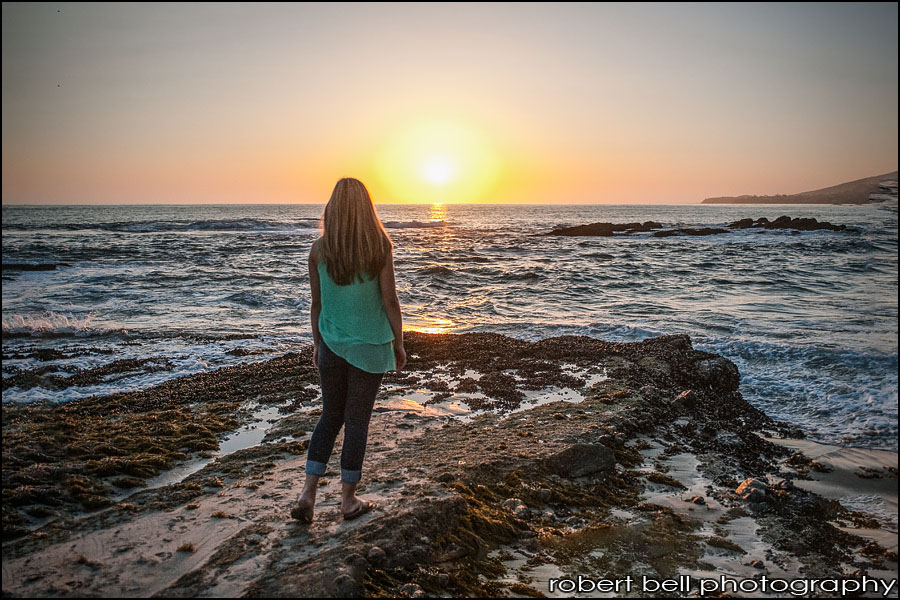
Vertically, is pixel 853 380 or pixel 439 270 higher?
pixel 439 270

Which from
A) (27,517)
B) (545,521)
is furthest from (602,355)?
(27,517)

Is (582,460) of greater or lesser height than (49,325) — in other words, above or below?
below

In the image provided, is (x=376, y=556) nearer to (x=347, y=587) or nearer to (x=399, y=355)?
(x=347, y=587)

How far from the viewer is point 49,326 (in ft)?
36.3

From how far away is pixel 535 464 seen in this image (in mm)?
4566

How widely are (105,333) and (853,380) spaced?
1302cm

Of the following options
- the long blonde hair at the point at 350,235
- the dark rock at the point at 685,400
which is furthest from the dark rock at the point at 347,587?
the dark rock at the point at 685,400

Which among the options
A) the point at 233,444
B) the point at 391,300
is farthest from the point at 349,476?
the point at 233,444

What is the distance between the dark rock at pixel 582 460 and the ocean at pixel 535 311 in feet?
8.80

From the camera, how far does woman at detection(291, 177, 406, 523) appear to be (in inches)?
126

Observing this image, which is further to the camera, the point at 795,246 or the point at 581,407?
the point at 795,246

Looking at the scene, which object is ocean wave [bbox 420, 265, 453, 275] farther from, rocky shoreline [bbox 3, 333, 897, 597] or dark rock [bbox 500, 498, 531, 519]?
dark rock [bbox 500, 498, 531, 519]

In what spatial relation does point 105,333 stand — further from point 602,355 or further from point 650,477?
point 650,477

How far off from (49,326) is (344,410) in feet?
35.9
